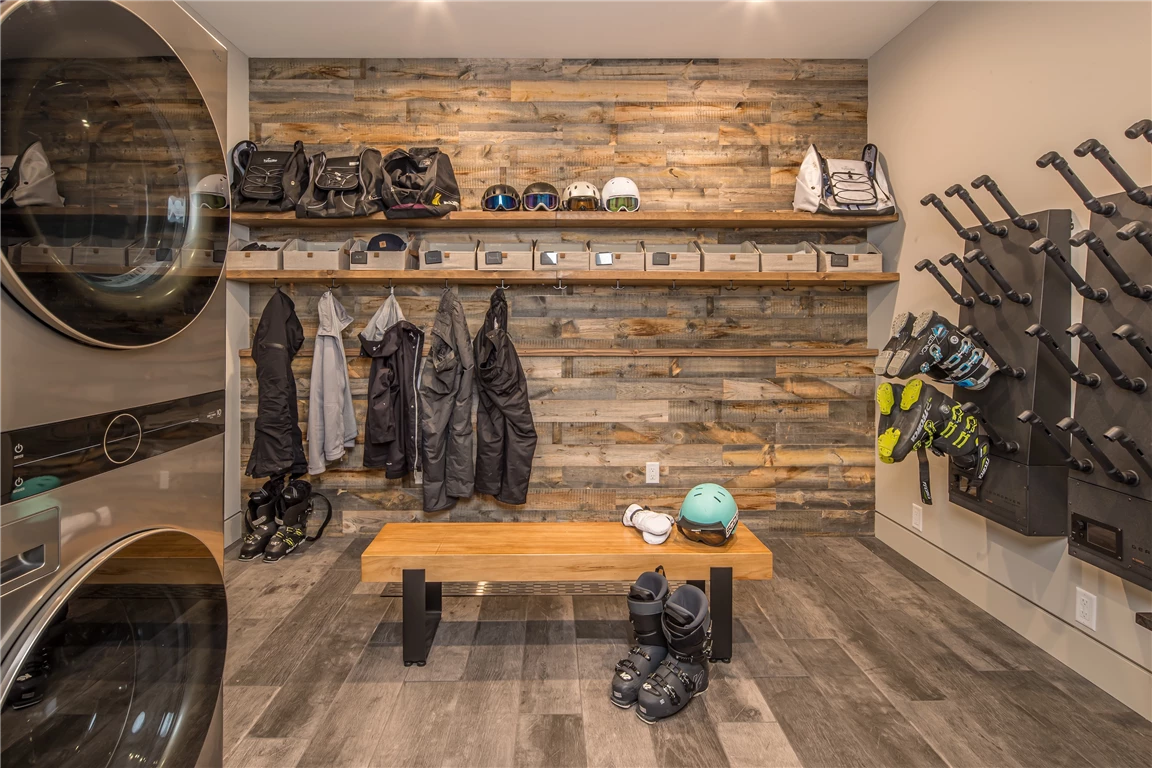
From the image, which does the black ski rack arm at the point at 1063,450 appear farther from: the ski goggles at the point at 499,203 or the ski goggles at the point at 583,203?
the ski goggles at the point at 499,203

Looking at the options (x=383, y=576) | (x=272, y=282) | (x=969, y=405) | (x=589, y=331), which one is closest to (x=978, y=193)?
(x=969, y=405)

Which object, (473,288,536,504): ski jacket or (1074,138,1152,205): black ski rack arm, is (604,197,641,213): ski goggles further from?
(1074,138,1152,205): black ski rack arm

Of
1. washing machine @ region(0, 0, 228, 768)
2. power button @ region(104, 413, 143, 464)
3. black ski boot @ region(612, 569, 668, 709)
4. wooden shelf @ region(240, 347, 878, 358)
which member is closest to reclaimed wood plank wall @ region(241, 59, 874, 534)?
wooden shelf @ region(240, 347, 878, 358)

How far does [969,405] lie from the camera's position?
234 cm

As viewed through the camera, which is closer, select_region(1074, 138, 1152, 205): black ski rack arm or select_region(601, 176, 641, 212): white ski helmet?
select_region(1074, 138, 1152, 205): black ski rack arm

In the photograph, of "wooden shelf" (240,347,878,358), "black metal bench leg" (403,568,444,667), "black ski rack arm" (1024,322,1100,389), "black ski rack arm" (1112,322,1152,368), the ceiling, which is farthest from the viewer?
"wooden shelf" (240,347,878,358)

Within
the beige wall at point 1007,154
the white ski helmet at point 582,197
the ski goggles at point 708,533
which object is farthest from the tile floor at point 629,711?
the white ski helmet at point 582,197

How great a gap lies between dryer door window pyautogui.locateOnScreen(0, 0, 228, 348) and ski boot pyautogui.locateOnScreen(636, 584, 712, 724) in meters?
1.61

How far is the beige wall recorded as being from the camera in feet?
6.37

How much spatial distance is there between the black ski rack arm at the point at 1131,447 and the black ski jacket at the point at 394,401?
285cm


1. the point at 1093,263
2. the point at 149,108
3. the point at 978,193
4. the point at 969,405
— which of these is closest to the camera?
the point at 149,108

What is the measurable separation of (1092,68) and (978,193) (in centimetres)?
60

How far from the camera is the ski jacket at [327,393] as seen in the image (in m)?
3.25

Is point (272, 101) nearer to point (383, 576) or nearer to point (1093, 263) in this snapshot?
point (383, 576)
